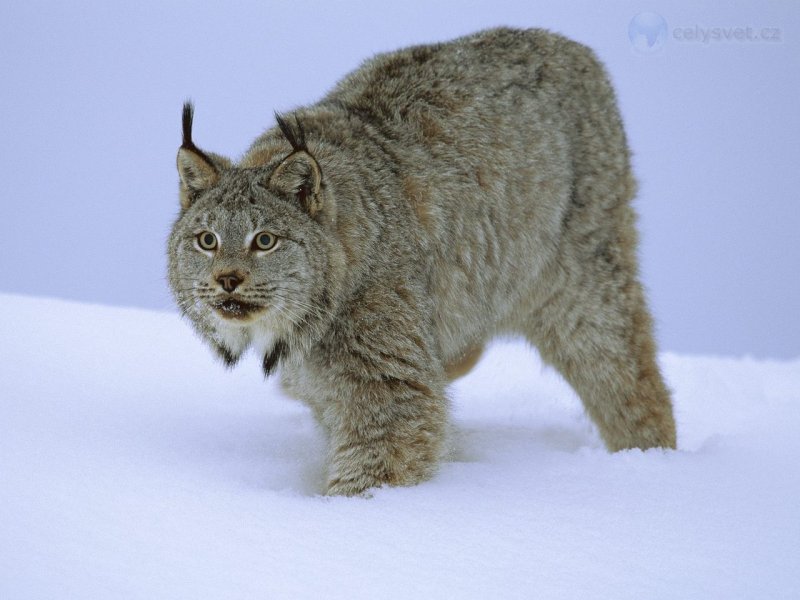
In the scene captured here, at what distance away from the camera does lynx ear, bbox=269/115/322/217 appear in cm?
413

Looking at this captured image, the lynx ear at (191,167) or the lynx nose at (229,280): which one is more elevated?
the lynx ear at (191,167)

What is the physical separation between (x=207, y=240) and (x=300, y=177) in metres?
0.51

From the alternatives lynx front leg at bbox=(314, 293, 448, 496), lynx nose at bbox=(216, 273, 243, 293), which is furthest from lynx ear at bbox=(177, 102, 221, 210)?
lynx front leg at bbox=(314, 293, 448, 496)

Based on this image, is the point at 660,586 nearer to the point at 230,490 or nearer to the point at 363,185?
the point at 230,490

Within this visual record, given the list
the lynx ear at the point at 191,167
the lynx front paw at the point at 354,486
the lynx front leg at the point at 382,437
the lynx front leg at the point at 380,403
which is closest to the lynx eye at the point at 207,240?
the lynx ear at the point at 191,167

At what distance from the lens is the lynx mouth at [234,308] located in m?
4.02

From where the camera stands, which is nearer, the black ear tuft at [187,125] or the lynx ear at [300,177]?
the lynx ear at [300,177]

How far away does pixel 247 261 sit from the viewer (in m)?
4.03

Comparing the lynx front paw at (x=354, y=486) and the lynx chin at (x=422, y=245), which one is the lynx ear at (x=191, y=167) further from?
the lynx front paw at (x=354, y=486)

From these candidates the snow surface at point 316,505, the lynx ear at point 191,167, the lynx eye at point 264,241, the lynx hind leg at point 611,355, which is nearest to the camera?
the snow surface at point 316,505

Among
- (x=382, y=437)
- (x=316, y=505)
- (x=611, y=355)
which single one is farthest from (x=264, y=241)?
(x=611, y=355)

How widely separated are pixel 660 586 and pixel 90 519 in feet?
6.69

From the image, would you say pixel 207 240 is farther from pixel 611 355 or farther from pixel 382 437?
pixel 611 355

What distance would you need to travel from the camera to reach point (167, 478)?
387 cm
